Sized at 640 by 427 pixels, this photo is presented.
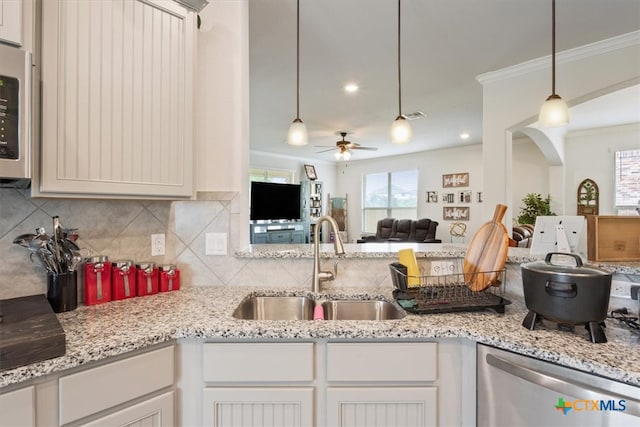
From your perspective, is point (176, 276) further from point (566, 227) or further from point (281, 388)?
point (566, 227)

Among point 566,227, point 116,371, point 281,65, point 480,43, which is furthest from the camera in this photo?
point 281,65

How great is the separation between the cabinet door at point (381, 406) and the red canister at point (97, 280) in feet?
3.57

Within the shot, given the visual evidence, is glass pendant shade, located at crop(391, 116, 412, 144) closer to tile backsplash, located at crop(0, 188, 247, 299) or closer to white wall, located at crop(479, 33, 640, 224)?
tile backsplash, located at crop(0, 188, 247, 299)

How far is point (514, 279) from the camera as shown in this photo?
5.58 ft

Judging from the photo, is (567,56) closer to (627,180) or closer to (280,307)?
(280,307)

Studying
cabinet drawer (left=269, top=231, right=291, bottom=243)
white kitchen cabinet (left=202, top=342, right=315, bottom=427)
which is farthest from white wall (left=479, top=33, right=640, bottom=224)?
cabinet drawer (left=269, top=231, right=291, bottom=243)

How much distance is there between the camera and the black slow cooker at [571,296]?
110cm

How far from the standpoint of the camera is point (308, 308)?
5.60ft

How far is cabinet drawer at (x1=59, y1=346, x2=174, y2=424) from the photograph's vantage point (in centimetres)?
99

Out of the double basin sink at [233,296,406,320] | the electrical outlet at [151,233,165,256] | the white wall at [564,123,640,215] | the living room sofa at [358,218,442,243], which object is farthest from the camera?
the living room sofa at [358,218,442,243]

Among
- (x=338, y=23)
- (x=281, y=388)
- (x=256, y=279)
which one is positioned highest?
(x=338, y=23)

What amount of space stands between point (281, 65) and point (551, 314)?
9.73 ft

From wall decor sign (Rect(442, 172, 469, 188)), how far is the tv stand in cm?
359

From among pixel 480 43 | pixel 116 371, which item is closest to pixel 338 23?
pixel 480 43
